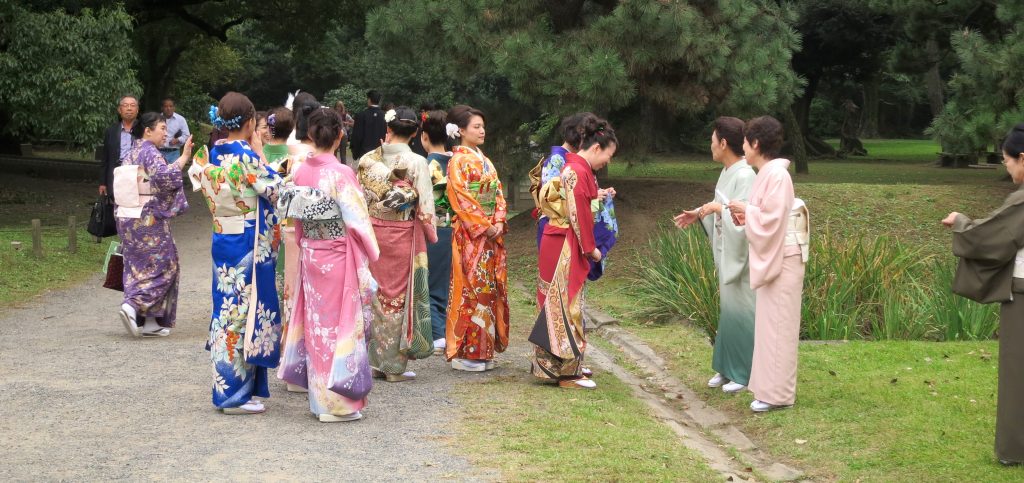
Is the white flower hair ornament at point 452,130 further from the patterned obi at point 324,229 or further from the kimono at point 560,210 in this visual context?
the patterned obi at point 324,229

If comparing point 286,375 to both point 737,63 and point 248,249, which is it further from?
point 737,63

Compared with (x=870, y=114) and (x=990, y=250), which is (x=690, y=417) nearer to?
(x=990, y=250)

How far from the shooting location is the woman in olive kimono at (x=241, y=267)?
6.93 meters

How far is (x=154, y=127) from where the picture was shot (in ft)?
30.8

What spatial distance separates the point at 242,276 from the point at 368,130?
873cm

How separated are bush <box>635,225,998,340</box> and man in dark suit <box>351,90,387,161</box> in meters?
5.22

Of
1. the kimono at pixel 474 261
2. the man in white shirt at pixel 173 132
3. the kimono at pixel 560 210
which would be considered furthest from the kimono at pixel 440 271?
the man in white shirt at pixel 173 132

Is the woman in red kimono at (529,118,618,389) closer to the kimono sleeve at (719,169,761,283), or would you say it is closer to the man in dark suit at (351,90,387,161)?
the kimono sleeve at (719,169,761,283)

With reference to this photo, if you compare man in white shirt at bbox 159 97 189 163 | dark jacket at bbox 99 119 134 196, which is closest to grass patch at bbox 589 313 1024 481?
dark jacket at bbox 99 119 134 196

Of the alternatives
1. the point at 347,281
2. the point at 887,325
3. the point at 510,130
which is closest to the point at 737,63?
the point at 510,130

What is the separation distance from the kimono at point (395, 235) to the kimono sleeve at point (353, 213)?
113 centimetres

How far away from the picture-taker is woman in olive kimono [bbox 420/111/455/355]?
8.73 metres

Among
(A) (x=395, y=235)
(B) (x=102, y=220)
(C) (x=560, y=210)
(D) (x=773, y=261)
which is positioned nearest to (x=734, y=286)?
(D) (x=773, y=261)

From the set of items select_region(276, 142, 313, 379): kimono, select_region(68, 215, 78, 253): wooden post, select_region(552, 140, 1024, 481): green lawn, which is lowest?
select_region(68, 215, 78, 253): wooden post
